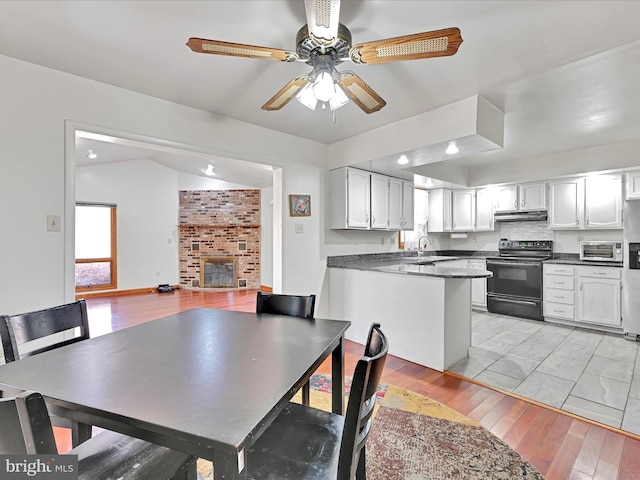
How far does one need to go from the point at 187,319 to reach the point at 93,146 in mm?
5482

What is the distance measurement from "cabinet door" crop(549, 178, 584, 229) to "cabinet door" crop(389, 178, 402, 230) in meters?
2.29

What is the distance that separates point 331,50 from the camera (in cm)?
161

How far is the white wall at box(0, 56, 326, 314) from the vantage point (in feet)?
6.75

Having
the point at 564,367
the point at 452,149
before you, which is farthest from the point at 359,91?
the point at 564,367

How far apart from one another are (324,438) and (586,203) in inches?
195

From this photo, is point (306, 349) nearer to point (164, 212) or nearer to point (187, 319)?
point (187, 319)

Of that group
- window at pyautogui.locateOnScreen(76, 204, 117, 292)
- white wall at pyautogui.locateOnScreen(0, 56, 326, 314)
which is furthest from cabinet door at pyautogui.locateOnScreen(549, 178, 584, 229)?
window at pyautogui.locateOnScreen(76, 204, 117, 292)

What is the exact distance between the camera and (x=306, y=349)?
1.26 metres

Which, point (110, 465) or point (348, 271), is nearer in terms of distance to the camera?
point (110, 465)

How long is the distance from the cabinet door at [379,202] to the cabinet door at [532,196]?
93.5 inches

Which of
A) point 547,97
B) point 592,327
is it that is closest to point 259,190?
point 547,97

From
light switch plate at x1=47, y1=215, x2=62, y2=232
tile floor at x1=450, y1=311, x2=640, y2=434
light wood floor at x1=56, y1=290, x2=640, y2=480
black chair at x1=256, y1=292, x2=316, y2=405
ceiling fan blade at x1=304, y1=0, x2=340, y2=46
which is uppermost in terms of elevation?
ceiling fan blade at x1=304, y1=0, x2=340, y2=46

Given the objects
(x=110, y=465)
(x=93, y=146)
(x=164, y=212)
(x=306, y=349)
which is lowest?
(x=110, y=465)

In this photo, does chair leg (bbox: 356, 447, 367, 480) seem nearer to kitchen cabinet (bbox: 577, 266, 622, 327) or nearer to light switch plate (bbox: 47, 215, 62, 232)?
light switch plate (bbox: 47, 215, 62, 232)
